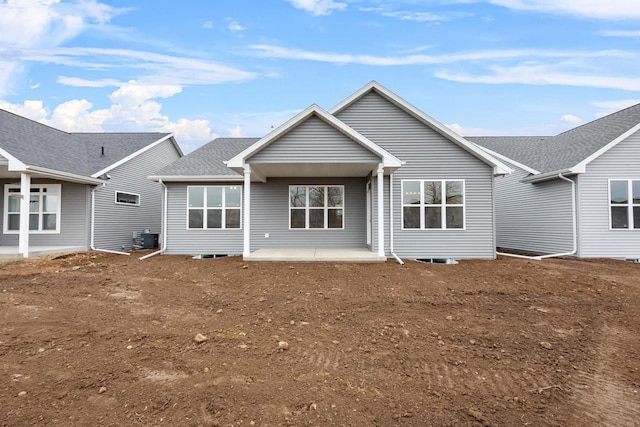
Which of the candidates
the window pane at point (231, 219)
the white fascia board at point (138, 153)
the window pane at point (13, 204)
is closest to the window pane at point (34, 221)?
the window pane at point (13, 204)

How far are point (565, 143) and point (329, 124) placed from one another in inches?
458

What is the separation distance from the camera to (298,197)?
1288cm

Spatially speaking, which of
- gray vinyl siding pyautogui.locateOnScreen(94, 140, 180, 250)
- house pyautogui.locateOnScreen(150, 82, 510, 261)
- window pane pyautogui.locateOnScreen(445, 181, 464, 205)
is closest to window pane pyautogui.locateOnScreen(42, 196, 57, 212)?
gray vinyl siding pyautogui.locateOnScreen(94, 140, 180, 250)

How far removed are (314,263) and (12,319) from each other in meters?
6.63

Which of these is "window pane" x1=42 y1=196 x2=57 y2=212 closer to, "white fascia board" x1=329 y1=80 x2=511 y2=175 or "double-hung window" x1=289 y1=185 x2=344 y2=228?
"double-hung window" x1=289 y1=185 x2=344 y2=228

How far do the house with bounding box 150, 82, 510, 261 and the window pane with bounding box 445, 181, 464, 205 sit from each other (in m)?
0.03

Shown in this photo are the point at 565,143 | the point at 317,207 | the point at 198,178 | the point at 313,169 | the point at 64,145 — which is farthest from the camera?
the point at 64,145

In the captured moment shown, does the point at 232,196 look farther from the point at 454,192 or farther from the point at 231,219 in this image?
the point at 454,192

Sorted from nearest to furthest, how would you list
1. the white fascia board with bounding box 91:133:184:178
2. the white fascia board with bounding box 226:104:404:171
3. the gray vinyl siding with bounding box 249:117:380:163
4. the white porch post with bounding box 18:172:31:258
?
the white fascia board with bounding box 226:104:404:171 → the gray vinyl siding with bounding box 249:117:380:163 → the white porch post with bounding box 18:172:31:258 → the white fascia board with bounding box 91:133:184:178

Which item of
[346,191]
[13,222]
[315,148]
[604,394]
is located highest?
[315,148]

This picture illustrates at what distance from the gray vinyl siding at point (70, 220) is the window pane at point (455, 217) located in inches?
547

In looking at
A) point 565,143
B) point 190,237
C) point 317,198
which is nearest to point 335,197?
point 317,198

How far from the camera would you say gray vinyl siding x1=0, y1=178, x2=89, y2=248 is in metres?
13.5

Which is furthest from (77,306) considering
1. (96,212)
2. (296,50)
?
(296,50)
